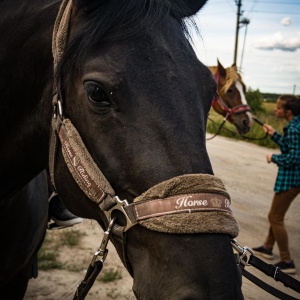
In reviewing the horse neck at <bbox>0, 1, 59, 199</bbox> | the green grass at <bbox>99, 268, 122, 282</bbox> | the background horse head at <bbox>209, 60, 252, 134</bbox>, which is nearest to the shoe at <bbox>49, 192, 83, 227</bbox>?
the green grass at <bbox>99, 268, 122, 282</bbox>

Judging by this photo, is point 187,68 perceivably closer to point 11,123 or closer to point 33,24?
point 33,24

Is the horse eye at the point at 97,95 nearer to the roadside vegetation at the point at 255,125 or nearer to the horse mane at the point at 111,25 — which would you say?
the horse mane at the point at 111,25

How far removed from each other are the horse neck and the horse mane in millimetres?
263

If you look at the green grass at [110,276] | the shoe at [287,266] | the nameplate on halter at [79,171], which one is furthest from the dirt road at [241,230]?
the nameplate on halter at [79,171]

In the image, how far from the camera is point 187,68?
1.62m

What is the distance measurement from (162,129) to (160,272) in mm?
534

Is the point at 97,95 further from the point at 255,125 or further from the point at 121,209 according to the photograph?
the point at 255,125

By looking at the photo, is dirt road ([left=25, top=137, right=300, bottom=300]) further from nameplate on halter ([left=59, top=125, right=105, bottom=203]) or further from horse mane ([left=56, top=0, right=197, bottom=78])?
horse mane ([left=56, top=0, right=197, bottom=78])

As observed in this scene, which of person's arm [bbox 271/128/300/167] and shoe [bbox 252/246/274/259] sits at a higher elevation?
person's arm [bbox 271/128/300/167]

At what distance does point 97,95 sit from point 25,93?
680 millimetres

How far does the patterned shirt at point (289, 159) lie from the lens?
490 centimetres

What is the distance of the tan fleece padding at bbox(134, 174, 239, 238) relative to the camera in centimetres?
135

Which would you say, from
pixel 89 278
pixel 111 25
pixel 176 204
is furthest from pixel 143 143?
pixel 89 278

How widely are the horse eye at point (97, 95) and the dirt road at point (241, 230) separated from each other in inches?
28.6
